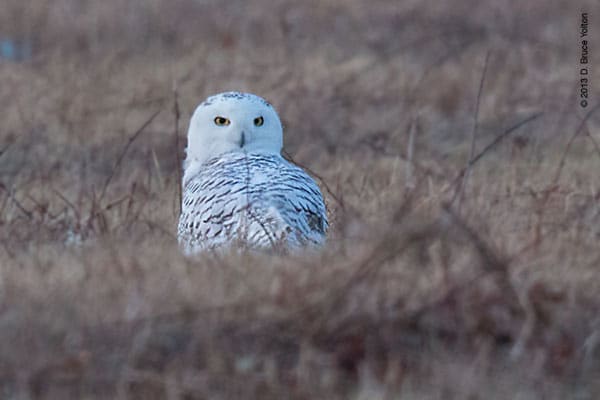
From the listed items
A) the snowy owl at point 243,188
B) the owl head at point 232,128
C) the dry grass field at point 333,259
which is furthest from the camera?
the owl head at point 232,128

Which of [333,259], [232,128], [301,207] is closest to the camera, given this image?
[333,259]

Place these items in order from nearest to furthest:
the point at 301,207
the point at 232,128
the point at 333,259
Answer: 1. the point at 333,259
2. the point at 301,207
3. the point at 232,128

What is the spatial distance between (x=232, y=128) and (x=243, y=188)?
0.78 m

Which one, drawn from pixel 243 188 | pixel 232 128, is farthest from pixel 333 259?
pixel 232 128

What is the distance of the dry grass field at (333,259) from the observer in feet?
11.2

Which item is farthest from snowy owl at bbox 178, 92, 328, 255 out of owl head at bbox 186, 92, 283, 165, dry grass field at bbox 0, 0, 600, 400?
dry grass field at bbox 0, 0, 600, 400

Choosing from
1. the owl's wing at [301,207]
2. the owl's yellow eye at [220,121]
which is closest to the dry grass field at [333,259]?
the owl's wing at [301,207]

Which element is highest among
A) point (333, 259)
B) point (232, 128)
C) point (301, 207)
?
point (232, 128)

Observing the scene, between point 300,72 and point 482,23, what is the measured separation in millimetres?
2131

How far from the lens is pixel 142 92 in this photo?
391 inches

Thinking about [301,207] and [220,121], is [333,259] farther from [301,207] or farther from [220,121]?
[220,121]

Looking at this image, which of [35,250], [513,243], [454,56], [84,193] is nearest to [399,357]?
[513,243]

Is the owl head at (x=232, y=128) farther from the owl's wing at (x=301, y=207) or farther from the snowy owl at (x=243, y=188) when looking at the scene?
the owl's wing at (x=301, y=207)

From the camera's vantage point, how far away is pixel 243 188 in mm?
4871
